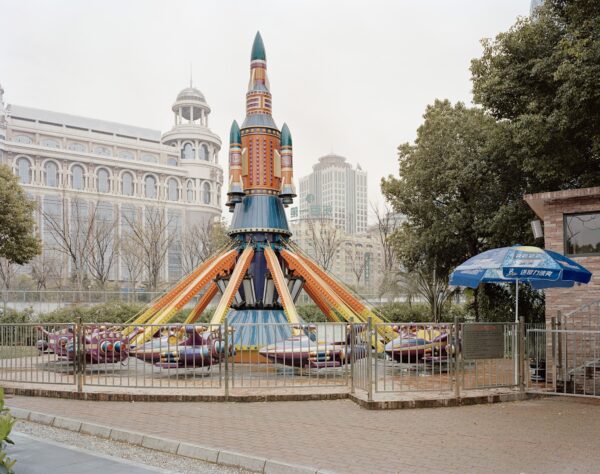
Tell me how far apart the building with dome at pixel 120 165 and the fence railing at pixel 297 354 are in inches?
2267

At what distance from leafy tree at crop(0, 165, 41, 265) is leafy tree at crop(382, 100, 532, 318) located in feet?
49.2

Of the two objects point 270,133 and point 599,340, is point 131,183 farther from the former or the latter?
point 599,340

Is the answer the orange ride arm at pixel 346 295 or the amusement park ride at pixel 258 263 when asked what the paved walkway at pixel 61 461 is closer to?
the amusement park ride at pixel 258 263

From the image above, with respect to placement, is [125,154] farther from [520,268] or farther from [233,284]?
[520,268]

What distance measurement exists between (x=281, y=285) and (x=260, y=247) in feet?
5.14

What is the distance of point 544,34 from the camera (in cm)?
1623

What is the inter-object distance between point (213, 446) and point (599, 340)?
28.0 ft

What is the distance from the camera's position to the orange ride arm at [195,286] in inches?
577

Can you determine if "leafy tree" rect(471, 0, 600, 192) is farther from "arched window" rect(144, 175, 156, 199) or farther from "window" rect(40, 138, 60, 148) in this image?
"arched window" rect(144, 175, 156, 199)

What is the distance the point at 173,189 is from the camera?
3649 inches

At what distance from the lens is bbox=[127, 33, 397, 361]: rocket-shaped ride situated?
15.8 meters

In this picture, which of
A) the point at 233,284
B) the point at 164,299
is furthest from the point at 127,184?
the point at 233,284

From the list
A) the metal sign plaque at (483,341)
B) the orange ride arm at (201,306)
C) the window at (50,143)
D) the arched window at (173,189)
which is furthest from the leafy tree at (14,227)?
the arched window at (173,189)

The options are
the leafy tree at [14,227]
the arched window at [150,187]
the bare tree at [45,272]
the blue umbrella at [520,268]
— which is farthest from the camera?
the arched window at [150,187]
